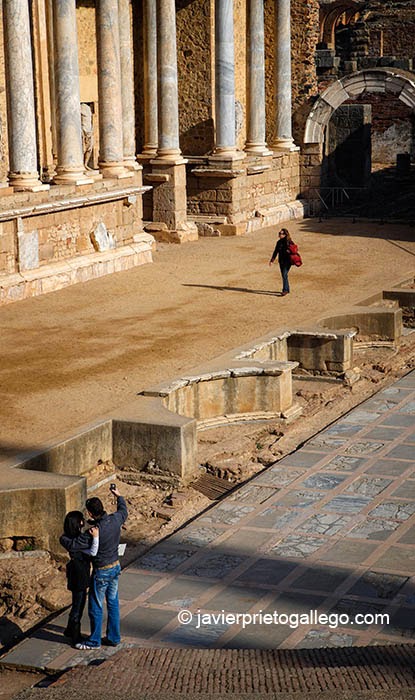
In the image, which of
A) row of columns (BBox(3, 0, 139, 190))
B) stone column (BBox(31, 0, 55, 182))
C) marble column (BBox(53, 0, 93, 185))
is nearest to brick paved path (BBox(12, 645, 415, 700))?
row of columns (BBox(3, 0, 139, 190))

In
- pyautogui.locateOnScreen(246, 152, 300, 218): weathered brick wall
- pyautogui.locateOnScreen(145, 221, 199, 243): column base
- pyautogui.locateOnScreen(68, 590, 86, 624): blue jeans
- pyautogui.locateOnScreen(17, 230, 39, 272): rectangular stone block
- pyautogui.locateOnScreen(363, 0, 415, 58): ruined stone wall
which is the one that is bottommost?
pyautogui.locateOnScreen(68, 590, 86, 624): blue jeans

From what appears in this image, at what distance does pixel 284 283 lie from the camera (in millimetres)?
17281

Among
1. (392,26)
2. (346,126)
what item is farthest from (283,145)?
(392,26)

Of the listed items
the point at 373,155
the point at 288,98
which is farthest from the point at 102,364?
the point at 373,155

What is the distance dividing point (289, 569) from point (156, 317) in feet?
24.4

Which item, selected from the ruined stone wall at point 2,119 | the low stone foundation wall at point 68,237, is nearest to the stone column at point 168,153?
the low stone foundation wall at point 68,237

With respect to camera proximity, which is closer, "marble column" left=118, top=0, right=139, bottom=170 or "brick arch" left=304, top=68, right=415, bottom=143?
"marble column" left=118, top=0, right=139, bottom=170

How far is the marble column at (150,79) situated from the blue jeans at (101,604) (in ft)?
55.8

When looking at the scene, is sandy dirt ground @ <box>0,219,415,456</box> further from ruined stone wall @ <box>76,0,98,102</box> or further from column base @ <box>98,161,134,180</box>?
ruined stone wall @ <box>76,0,98,102</box>

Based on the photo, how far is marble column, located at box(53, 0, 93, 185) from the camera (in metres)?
18.4

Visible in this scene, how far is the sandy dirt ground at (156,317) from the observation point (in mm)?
11812

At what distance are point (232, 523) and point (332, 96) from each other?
1993 centimetres

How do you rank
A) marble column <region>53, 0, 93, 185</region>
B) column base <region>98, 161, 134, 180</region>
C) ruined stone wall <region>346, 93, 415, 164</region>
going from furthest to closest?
ruined stone wall <region>346, 93, 415, 164</region>
column base <region>98, 161, 134, 180</region>
marble column <region>53, 0, 93, 185</region>

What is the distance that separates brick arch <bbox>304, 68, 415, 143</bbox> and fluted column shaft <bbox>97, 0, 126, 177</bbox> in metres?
8.87
